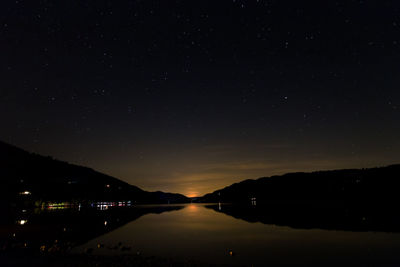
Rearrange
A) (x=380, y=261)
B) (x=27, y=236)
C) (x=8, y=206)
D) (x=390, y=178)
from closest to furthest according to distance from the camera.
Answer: (x=380, y=261) < (x=27, y=236) < (x=8, y=206) < (x=390, y=178)

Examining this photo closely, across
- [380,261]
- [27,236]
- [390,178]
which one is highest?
[390,178]

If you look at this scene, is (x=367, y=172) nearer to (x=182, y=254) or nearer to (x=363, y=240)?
(x=363, y=240)

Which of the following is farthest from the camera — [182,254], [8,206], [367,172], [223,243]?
[367,172]

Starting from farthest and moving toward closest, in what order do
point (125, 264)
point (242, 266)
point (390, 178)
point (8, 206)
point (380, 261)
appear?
point (390, 178), point (8, 206), point (380, 261), point (242, 266), point (125, 264)

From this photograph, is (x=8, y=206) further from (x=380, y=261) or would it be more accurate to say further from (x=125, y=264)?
(x=380, y=261)

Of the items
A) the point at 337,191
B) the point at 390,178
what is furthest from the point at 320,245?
the point at 337,191

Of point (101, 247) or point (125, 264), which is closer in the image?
point (125, 264)

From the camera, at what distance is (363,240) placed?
34.9 m

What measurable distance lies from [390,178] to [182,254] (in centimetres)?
17444

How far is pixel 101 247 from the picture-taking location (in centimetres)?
2720

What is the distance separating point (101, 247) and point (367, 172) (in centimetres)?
19484

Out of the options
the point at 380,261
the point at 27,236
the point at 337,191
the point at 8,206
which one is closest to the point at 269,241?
the point at 380,261

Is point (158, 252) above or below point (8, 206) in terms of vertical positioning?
below

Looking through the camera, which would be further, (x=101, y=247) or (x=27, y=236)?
(x=27, y=236)
